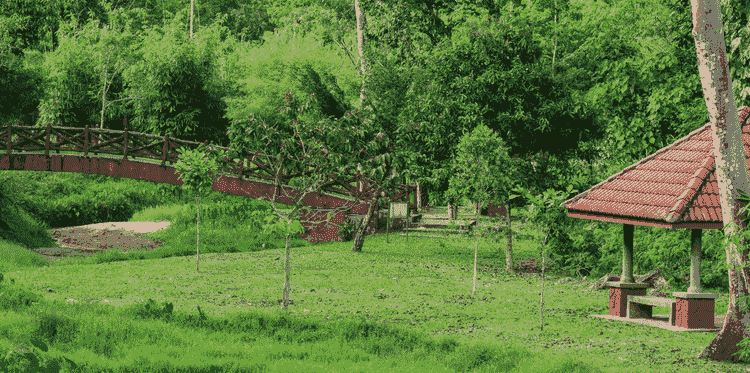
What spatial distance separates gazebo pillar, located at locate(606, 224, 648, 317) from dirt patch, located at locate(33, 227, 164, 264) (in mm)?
13634

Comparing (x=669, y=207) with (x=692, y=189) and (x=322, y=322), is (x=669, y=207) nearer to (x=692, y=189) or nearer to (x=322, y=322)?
(x=692, y=189)

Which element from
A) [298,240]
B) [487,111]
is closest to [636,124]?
[487,111]

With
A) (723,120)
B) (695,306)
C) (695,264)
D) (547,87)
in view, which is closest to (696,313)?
(695,306)

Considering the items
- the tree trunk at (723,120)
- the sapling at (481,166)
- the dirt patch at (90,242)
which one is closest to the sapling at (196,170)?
the sapling at (481,166)

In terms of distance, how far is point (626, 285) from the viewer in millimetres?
12281

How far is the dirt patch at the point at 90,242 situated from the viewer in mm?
→ 20297

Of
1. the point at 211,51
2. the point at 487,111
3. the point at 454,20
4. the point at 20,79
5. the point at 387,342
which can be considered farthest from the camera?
the point at 211,51

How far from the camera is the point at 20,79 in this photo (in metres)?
24.6

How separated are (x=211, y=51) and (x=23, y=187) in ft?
35.5

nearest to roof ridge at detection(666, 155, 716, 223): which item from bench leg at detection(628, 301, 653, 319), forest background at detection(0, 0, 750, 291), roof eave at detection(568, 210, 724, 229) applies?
roof eave at detection(568, 210, 724, 229)

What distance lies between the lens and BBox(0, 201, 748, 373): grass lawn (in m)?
8.66

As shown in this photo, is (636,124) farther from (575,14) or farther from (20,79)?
(20,79)

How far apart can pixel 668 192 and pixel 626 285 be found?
187 cm

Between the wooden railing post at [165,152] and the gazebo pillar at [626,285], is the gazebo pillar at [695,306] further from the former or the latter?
the wooden railing post at [165,152]
